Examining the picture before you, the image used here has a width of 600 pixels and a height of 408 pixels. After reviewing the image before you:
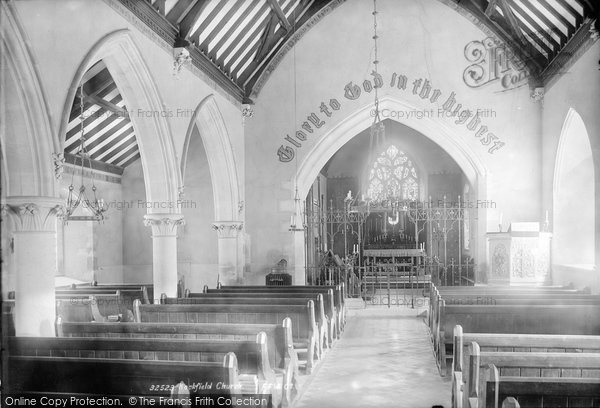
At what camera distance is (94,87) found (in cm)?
1068

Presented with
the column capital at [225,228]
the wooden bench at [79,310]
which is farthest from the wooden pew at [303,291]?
the column capital at [225,228]

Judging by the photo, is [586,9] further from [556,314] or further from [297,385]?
[297,385]

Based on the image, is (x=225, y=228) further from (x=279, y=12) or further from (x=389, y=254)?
(x=389, y=254)

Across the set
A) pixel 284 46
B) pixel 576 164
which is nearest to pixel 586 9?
pixel 576 164

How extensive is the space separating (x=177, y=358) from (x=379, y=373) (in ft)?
8.96

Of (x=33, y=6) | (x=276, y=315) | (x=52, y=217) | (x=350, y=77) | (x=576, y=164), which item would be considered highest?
(x=350, y=77)

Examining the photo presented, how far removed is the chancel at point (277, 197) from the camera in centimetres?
453

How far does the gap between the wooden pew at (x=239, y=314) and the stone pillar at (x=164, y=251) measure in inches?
100

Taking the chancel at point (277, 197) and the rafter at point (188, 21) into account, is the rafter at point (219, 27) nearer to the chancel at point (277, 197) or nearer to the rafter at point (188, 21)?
the chancel at point (277, 197)

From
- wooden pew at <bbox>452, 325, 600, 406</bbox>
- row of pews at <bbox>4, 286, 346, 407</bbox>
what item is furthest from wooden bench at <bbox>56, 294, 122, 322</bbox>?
wooden pew at <bbox>452, 325, 600, 406</bbox>

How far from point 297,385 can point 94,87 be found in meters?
7.30

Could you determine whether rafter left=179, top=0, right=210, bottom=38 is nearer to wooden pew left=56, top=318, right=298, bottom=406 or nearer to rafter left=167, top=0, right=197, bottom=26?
rafter left=167, top=0, right=197, bottom=26

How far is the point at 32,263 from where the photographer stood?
594 centimetres

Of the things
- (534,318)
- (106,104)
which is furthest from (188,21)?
(534,318)
